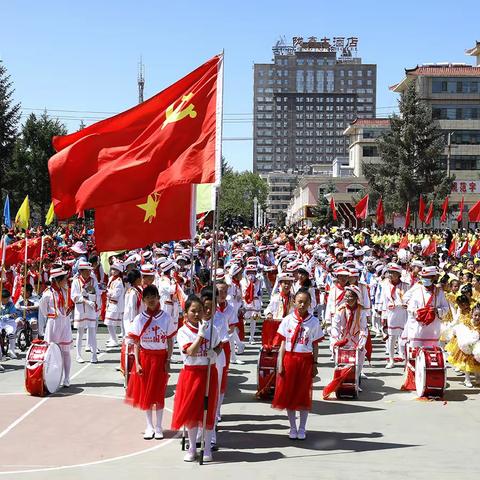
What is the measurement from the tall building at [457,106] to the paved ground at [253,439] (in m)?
74.3

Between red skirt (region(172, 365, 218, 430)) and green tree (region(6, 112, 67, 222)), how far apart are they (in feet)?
172

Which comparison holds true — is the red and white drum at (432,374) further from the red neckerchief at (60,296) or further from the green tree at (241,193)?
the green tree at (241,193)

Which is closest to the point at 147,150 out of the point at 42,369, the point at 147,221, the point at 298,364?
the point at 147,221

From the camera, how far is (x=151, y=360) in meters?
10.0

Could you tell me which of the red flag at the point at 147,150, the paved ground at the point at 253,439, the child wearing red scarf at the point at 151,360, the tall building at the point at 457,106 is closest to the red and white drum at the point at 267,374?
the paved ground at the point at 253,439

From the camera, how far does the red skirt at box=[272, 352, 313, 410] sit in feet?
32.0

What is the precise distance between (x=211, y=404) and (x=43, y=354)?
176 inches

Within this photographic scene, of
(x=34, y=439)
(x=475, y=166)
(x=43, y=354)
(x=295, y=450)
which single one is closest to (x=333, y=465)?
(x=295, y=450)

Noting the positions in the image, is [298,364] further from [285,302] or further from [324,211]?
[324,211]

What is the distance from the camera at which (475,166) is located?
84.9 m

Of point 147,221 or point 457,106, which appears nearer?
point 147,221

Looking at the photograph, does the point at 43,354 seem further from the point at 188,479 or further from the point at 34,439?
the point at 188,479

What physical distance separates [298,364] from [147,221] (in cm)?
264

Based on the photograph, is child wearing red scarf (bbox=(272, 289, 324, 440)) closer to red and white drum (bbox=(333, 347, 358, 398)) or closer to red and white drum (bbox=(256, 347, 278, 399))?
red and white drum (bbox=(256, 347, 278, 399))
